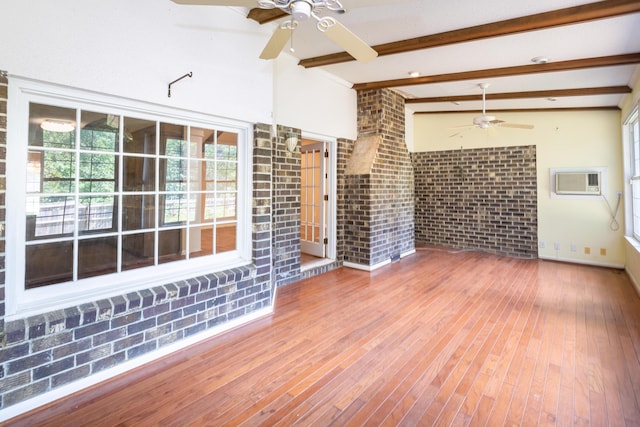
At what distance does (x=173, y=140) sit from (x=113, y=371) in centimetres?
178

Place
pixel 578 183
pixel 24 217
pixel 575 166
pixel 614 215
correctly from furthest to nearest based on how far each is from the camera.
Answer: pixel 575 166
pixel 578 183
pixel 614 215
pixel 24 217

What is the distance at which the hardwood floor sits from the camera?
1.79 metres

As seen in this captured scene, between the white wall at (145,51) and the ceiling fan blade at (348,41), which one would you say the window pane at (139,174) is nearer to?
the white wall at (145,51)

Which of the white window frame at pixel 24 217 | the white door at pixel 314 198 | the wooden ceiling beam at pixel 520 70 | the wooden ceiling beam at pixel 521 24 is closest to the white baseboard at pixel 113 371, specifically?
the white window frame at pixel 24 217

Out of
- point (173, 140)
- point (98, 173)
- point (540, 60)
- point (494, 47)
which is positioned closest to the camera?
point (98, 173)

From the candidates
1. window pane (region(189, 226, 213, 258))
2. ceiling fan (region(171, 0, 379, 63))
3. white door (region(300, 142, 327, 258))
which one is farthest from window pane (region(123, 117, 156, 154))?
white door (region(300, 142, 327, 258))

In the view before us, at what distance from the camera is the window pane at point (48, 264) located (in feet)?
6.30

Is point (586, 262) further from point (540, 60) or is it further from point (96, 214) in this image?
point (96, 214)

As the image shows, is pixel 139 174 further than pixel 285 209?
No

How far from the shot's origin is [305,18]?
1745mm

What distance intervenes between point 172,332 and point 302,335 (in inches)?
41.6

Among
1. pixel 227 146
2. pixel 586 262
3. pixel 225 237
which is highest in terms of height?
pixel 227 146

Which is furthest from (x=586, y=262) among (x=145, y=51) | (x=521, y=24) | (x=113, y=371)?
(x=145, y=51)

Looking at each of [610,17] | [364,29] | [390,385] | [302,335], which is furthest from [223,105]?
[610,17]
